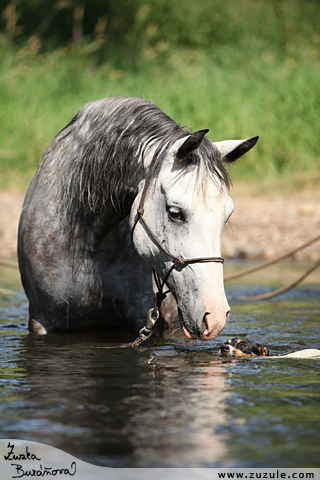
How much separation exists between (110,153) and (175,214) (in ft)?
1.87

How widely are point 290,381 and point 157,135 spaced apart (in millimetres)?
1331

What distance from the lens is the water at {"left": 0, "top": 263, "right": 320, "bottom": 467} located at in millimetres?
2201

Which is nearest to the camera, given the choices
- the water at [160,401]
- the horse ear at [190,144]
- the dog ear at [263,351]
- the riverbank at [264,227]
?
the water at [160,401]

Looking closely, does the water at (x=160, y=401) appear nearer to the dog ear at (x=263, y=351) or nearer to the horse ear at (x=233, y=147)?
the dog ear at (x=263, y=351)

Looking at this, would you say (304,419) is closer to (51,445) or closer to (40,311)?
(51,445)

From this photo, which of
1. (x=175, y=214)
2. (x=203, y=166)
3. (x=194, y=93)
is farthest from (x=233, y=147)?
(x=194, y=93)

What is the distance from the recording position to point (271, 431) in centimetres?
238

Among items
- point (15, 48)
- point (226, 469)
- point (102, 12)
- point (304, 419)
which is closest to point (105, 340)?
point (304, 419)

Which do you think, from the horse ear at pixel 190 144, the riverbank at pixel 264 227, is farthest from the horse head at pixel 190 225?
the riverbank at pixel 264 227

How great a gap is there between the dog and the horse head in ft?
1.72

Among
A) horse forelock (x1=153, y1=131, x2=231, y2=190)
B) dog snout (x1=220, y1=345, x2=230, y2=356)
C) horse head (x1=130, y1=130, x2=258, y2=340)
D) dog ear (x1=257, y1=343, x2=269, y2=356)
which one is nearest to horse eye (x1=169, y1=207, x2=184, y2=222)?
horse head (x1=130, y1=130, x2=258, y2=340)

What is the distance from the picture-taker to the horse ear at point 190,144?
3.14 meters

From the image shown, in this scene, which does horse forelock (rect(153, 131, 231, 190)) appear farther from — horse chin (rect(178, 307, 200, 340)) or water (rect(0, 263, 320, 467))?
water (rect(0, 263, 320, 467))

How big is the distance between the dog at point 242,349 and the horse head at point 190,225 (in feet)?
1.72
